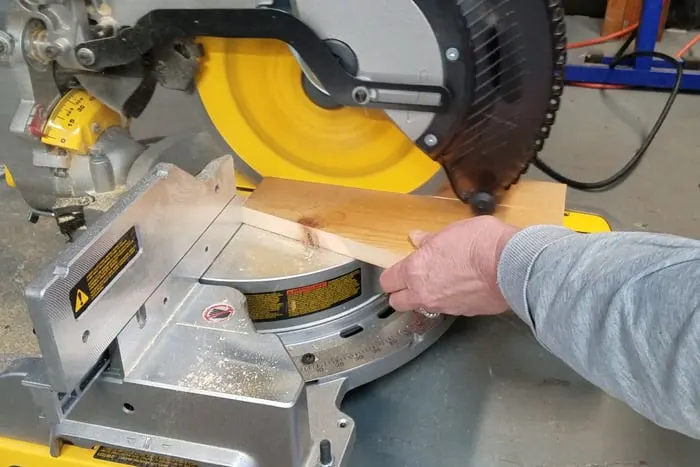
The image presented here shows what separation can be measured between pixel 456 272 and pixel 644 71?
1.69m

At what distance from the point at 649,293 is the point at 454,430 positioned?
0.56 meters

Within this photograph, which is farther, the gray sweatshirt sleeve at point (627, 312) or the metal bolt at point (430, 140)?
the metal bolt at point (430, 140)

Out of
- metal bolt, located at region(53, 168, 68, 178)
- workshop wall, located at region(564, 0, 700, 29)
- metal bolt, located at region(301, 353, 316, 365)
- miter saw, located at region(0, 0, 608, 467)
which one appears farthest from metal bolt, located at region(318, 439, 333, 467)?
workshop wall, located at region(564, 0, 700, 29)

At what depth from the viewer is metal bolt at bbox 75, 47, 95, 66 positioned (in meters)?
1.16

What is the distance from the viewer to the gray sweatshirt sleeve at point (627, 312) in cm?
66

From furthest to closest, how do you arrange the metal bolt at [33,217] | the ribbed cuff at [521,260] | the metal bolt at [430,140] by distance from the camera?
the metal bolt at [33,217] < the metal bolt at [430,140] < the ribbed cuff at [521,260]

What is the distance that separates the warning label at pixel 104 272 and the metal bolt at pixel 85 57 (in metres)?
0.36

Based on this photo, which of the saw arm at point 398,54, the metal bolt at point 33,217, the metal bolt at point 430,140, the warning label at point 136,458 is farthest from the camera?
the metal bolt at point 33,217

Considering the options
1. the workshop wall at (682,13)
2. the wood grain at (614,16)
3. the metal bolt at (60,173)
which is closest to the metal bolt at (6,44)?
the metal bolt at (60,173)

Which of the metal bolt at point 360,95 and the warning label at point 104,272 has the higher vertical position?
the metal bolt at point 360,95

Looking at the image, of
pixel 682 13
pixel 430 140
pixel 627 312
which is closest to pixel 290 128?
pixel 430 140

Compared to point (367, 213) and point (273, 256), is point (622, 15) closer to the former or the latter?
point (367, 213)

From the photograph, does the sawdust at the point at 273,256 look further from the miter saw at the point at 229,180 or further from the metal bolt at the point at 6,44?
the metal bolt at the point at 6,44

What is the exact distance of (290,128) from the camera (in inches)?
54.7
